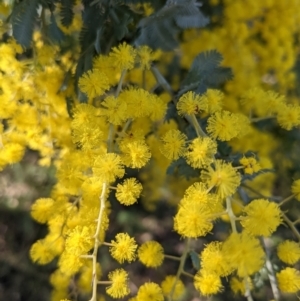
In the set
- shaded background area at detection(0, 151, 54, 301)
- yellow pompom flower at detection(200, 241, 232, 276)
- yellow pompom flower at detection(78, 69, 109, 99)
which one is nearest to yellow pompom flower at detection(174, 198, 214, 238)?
yellow pompom flower at detection(200, 241, 232, 276)

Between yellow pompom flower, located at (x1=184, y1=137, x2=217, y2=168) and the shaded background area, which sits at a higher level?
yellow pompom flower, located at (x1=184, y1=137, x2=217, y2=168)

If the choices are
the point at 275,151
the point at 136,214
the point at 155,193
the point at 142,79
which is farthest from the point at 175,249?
the point at 142,79

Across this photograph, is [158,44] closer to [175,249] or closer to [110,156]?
[110,156]

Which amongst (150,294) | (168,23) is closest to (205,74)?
(168,23)

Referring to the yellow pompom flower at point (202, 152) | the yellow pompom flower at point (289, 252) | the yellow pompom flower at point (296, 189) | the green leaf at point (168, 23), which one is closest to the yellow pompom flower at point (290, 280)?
the yellow pompom flower at point (289, 252)

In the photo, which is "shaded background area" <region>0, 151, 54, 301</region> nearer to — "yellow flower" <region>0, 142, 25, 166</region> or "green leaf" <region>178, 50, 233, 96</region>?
"yellow flower" <region>0, 142, 25, 166</region>

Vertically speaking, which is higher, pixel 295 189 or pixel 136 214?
pixel 295 189

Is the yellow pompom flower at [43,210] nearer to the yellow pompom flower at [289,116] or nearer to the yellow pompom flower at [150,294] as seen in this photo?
the yellow pompom flower at [150,294]
